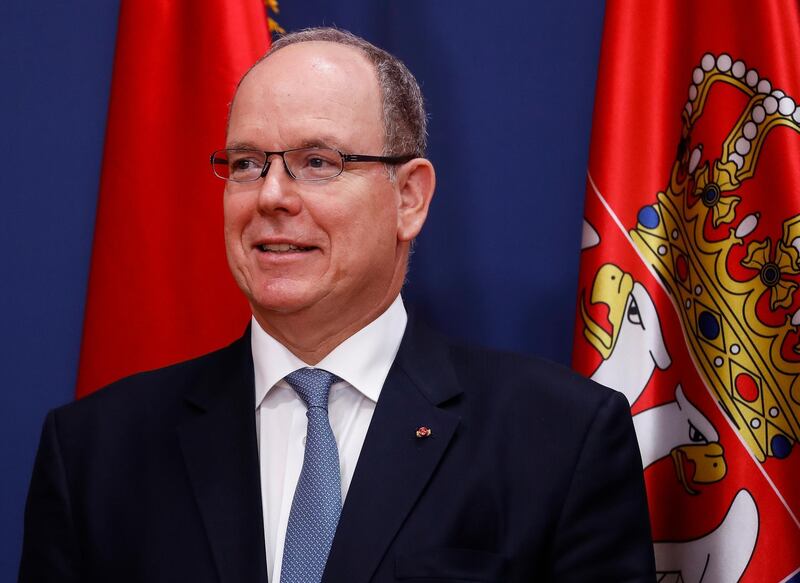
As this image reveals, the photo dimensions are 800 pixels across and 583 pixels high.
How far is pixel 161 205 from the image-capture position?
2.33 meters

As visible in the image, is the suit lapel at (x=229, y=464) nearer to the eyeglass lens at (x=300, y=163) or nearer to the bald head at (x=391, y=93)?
the eyeglass lens at (x=300, y=163)

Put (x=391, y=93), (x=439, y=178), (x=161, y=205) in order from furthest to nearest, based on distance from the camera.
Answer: (x=439, y=178)
(x=161, y=205)
(x=391, y=93)

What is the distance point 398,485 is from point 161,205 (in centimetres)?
110

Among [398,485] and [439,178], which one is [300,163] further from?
[439,178]

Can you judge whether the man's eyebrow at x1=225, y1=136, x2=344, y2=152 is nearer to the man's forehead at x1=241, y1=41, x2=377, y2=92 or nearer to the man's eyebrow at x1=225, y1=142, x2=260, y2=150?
the man's eyebrow at x1=225, y1=142, x2=260, y2=150

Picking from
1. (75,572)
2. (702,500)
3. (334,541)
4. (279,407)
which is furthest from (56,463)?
(702,500)

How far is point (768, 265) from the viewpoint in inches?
76.7

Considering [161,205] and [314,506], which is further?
[161,205]

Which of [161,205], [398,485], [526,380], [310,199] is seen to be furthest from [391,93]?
[161,205]

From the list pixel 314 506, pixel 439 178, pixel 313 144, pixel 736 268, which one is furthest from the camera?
pixel 439 178

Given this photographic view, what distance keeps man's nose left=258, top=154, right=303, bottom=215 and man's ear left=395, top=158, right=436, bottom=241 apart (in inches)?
8.8

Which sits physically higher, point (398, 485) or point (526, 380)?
point (526, 380)

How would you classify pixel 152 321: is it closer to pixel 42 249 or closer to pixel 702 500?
pixel 42 249

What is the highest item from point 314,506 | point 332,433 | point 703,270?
point 703,270
